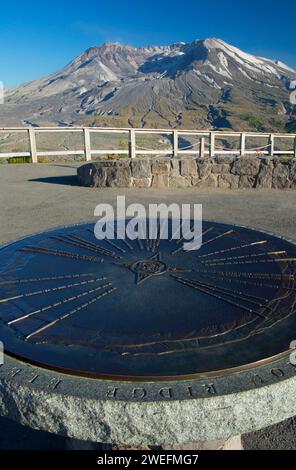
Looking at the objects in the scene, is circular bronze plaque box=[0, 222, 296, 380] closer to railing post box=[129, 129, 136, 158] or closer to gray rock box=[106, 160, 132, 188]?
gray rock box=[106, 160, 132, 188]

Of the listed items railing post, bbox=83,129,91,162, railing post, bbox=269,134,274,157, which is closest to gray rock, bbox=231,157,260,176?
railing post, bbox=83,129,91,162

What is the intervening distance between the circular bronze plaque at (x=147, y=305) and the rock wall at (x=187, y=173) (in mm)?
4209

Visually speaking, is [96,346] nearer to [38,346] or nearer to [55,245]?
[38,346]

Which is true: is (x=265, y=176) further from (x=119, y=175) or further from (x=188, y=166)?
(x=119, y=175)

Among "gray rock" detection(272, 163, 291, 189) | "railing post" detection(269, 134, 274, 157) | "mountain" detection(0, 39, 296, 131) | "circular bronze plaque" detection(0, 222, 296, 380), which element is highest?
"mountain" detection(0, 39, 296, 131)

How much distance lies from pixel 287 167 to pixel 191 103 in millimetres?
140700

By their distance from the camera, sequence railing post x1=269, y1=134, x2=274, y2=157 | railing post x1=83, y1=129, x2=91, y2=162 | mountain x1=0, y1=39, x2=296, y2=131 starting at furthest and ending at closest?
mountain x1=0, y1=39, x2=296, y2=131 → railing post x1=269, y1=134, x2=274, y2=157 → railing post x1=83, y1=129, x2=91, y2=162

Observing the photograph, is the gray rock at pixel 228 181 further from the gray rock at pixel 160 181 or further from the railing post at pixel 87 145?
the railing post at pixel 87 145

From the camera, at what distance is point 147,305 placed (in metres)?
2.32

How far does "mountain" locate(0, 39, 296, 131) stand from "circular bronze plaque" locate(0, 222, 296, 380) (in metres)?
82.3

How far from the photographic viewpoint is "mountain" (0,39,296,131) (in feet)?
347

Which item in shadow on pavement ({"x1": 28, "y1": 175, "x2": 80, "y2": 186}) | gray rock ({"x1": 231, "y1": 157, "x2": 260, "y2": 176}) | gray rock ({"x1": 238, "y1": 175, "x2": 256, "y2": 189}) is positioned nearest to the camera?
gray rock ({"x1": 231, "y1": 157, "x2": 260, "y2": 176})

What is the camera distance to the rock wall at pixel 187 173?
24.3 feet

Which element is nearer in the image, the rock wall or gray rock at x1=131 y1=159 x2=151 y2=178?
the rock wall
